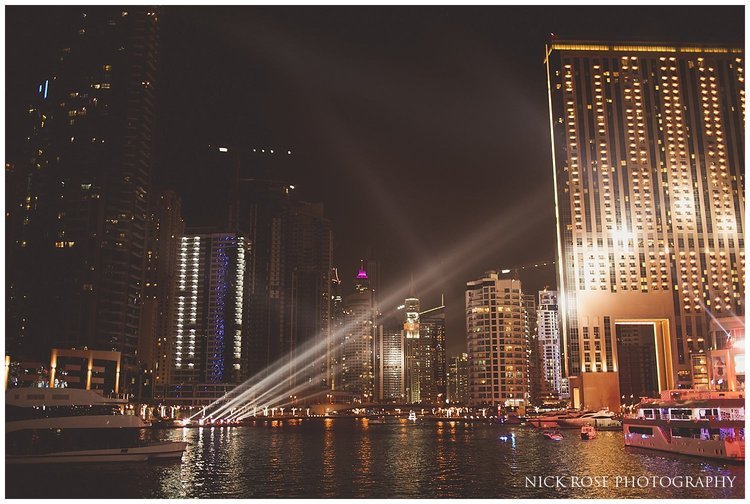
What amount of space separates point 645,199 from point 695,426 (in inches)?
2213

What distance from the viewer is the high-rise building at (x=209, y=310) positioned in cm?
13962

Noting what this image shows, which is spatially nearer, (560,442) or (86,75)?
(560,442)

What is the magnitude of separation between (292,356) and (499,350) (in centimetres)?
6881

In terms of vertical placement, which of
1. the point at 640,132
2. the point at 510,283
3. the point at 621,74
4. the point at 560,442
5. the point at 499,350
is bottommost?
the point at 560,442

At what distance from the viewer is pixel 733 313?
276ft

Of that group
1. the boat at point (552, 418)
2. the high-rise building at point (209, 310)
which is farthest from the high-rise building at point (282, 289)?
the boat at point (552, 418)

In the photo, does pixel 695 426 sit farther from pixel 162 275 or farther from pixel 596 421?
pixel 162 275

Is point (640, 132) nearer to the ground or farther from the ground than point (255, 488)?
farther from the ground

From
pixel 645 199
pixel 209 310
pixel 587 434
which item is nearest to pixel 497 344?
pixel 645 199

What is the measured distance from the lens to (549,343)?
178 meters

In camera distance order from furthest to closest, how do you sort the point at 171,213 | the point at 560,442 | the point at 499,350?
the point at 171,213, the point at 499,350, the point at 560,442

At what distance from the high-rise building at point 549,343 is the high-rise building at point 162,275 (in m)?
98.6

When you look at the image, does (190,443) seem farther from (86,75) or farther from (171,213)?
(171,213)

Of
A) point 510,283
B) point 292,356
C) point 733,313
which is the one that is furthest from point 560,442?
point 292,356
